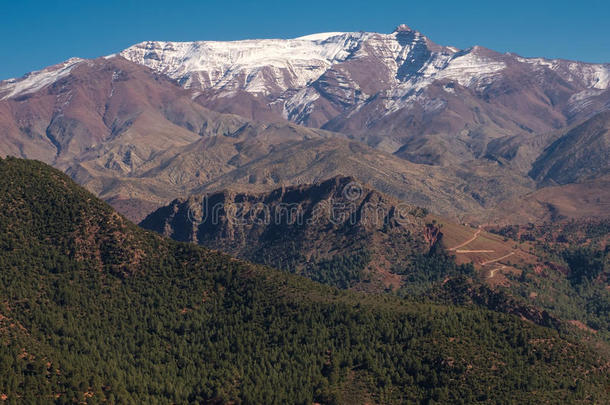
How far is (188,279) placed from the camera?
179875 mm

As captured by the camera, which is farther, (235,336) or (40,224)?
(40,224)

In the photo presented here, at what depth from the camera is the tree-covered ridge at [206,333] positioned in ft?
452

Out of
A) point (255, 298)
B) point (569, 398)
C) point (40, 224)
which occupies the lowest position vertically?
point (569, 398)

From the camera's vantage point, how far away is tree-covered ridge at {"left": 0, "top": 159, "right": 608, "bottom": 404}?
138 meters

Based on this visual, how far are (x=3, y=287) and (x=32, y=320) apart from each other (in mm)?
10602

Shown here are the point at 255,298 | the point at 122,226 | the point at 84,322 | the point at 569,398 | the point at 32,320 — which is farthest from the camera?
the point at 122,226

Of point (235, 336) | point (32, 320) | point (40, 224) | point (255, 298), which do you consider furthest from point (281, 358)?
point (40, 224)

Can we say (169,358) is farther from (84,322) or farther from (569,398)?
(569,398)

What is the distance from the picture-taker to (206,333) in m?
163

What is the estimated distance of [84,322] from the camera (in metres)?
158

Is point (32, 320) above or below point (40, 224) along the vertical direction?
below

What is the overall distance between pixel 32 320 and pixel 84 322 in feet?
42.0

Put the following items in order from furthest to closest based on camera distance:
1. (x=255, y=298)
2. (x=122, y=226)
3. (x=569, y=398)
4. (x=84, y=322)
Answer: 1. (x=122, y=226)
2. (x=255, y=298)
3. (x=84, y=322)
4. (x=569, y=398)

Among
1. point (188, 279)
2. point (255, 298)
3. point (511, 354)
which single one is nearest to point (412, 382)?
point (511, 354)
